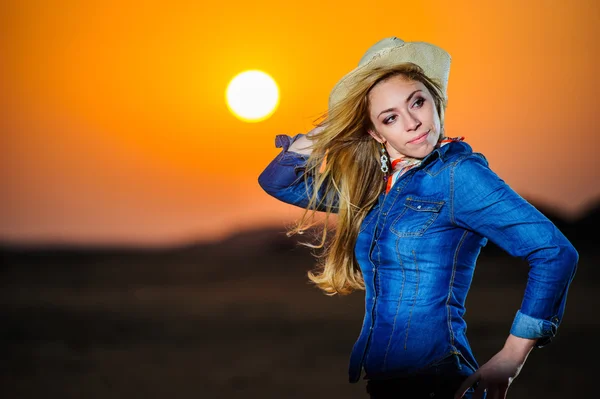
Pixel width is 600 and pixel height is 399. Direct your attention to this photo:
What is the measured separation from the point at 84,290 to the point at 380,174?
67.1 feet

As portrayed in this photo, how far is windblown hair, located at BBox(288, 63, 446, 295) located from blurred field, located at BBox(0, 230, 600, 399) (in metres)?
6.10

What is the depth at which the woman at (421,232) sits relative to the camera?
6.69 ft

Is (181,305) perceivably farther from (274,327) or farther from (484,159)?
(484,159)

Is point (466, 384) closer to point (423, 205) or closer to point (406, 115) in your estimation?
point (423, 205)

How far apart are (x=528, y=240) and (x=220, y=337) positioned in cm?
1121

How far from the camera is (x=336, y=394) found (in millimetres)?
8586

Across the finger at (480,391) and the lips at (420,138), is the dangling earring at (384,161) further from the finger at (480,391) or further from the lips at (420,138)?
the finger at (480,391)

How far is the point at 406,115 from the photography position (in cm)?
235

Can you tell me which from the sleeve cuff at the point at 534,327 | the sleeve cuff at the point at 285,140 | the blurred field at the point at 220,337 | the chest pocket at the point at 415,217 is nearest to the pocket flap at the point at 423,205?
the chest pocket at the point at 415,217

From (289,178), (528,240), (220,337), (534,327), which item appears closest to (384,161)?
(289,178)

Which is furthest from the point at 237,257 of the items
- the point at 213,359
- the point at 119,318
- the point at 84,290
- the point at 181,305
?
the point at 213,359

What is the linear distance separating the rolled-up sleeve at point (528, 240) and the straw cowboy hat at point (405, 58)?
435mm

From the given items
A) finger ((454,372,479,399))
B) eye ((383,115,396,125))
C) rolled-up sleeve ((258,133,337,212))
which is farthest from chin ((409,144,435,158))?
finger ((454,372,479,399))

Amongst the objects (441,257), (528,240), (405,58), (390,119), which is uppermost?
(405,58)
